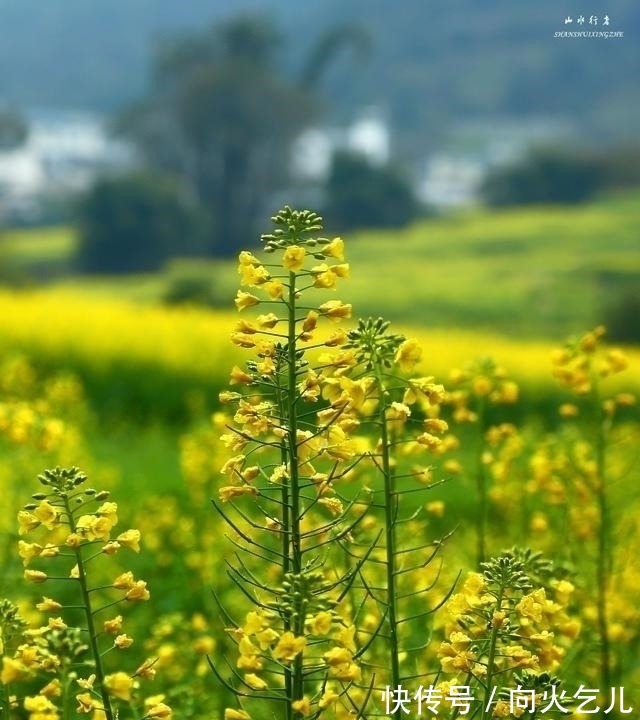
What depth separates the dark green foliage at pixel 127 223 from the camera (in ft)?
88.8

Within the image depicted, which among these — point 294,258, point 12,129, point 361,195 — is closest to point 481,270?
point 361,195

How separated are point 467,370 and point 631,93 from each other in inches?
1324

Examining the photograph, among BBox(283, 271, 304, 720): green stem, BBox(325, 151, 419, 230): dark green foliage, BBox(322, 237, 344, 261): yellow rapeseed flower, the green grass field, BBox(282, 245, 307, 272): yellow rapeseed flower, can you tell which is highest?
BBox(325, 151, 419, 230): dark green foliage

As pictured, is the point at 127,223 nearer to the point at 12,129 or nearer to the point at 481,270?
the point at 12,129

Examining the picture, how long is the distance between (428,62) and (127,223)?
1364 cm

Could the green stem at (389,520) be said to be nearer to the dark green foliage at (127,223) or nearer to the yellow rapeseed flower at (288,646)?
the yellow rapeseed flower at (288,646)

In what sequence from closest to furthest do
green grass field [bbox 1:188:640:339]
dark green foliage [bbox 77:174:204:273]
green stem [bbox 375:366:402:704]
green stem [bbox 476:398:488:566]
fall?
1. green stem [bbox 375:366:402:704]
2. green stem [bbox 476:398:488:566]
3. green grass field [bbox 1:188:640:339]
4. dark green foliage [bbox 77:174:204:273]

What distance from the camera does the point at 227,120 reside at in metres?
29.5

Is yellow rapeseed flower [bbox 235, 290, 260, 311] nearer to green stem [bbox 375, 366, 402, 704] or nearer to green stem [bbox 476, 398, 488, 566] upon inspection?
green stem [bbox 375, 366, 402, 704]

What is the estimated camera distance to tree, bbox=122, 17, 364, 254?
29.5 m

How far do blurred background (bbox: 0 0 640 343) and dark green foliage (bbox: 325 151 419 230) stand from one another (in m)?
0.05

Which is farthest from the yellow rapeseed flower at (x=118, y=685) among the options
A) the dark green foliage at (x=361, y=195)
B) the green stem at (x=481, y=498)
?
the dark green foliage at (x=361, y=195)

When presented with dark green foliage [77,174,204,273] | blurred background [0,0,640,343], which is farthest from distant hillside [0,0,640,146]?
dark green foliage [77,174,204,273]

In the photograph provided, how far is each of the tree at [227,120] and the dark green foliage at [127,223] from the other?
2.40 metres
